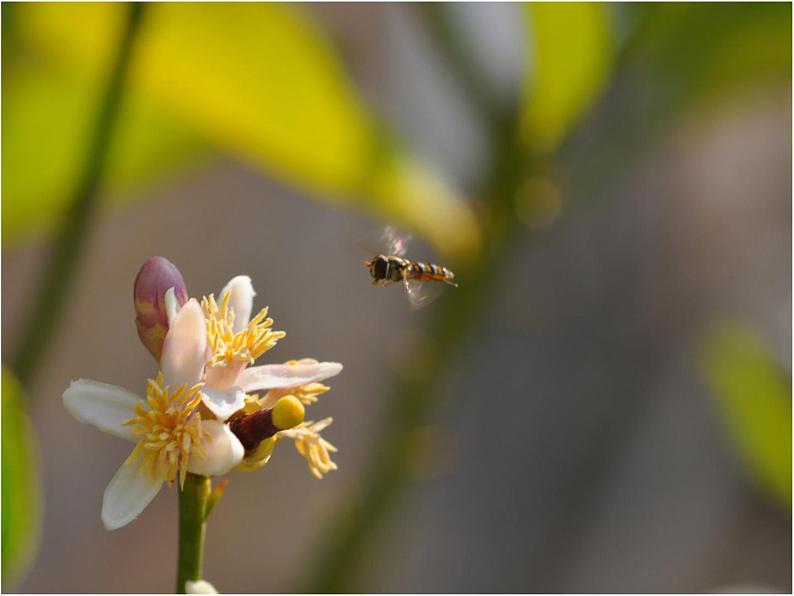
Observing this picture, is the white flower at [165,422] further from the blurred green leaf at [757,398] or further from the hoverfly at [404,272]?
the blurred green leaf at [757,398]

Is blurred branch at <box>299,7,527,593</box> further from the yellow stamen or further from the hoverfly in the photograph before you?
the yellow stamen

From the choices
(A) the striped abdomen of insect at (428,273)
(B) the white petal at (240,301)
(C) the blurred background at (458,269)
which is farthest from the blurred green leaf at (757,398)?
(B) the white petal at (240,301)

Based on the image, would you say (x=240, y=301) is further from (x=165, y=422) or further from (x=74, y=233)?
(x=74, y=233)

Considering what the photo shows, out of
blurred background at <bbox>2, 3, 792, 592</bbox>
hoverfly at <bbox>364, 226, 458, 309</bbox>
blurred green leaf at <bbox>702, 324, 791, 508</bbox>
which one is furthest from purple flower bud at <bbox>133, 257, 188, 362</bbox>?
blurred green leaf at <bbox>702, 324, 791, 508</bbox>

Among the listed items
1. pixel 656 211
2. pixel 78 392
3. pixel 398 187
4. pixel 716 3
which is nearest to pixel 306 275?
pixel 656 211

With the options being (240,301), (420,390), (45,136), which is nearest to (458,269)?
(420,390)

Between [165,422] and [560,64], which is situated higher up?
[560,64]
